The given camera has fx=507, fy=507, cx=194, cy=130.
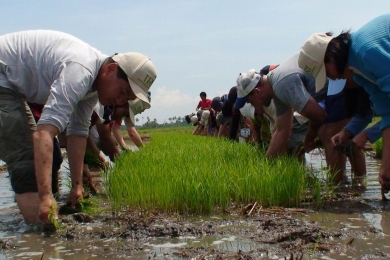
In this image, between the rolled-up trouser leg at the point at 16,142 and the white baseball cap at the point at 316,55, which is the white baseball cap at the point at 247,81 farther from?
the rolled-up trouser leg at the point at 16,142

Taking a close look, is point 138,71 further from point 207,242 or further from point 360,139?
point 360,139

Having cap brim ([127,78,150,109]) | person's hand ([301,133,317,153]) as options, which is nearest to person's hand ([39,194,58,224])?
cap brim ([127,78,150,109])

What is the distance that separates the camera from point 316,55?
305 cm

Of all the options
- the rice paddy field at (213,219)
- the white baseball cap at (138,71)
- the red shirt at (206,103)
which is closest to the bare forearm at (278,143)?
the rice paddy field at (213,219)

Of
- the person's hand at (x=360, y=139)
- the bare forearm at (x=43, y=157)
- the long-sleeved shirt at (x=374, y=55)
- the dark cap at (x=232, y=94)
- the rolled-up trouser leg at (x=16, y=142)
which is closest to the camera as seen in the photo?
the bare forearm at (x=43, y=157)

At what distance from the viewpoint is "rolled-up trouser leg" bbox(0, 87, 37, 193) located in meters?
2.82

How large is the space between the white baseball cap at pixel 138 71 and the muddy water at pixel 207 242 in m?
0.82

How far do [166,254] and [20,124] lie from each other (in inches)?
47.4

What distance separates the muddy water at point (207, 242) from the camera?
2244mm

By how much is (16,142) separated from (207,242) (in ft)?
4.07

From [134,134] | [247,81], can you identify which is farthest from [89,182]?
[134,134]

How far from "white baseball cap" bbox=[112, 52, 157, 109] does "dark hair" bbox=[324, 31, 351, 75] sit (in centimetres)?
105

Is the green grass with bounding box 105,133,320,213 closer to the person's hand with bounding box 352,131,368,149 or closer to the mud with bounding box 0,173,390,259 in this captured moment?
the mud with bounding box 0,173,390,259

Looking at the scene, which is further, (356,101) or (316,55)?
(356,101)
